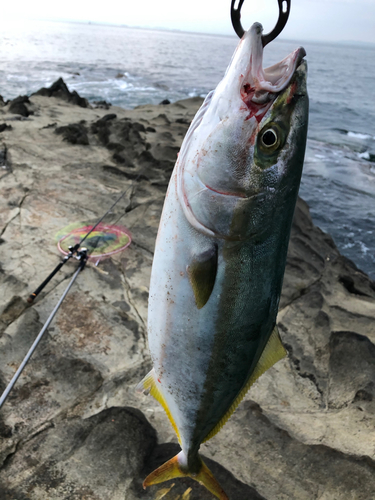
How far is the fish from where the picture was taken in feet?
5.35

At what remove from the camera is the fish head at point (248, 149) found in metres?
1.60

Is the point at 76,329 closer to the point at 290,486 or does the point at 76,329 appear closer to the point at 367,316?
the point at 290,486

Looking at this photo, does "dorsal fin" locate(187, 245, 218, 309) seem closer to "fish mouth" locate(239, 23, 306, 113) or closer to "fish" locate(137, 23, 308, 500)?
"fish" locate(137, 23, 308, 500)

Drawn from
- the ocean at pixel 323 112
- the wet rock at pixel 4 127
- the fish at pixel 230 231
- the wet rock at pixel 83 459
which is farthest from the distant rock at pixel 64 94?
the fish at pixel 230 231

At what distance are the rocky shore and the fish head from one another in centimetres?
209

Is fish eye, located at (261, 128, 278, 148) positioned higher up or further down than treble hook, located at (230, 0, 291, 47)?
further down

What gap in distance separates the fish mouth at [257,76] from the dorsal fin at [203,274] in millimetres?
674

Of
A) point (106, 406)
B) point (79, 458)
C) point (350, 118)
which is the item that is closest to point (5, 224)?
point (106, 406)

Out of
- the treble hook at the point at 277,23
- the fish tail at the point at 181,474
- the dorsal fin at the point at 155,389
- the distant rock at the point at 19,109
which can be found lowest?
the fish tail at the point at 181,474

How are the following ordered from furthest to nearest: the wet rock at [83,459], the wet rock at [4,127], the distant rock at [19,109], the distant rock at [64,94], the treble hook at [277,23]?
the distant rock at [64,94]
the distant rock at [19,109]
the wet rock at [4,127]
the wet rock at [83,459]
the treble hook at [277,23]

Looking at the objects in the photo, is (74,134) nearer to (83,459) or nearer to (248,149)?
(83,459)

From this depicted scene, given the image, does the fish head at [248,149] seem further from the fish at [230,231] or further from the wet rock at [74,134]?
the wet rock at [74,134]

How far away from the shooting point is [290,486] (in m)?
2.76

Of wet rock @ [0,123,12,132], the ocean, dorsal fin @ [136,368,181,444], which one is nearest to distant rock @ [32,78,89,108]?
the ocean
